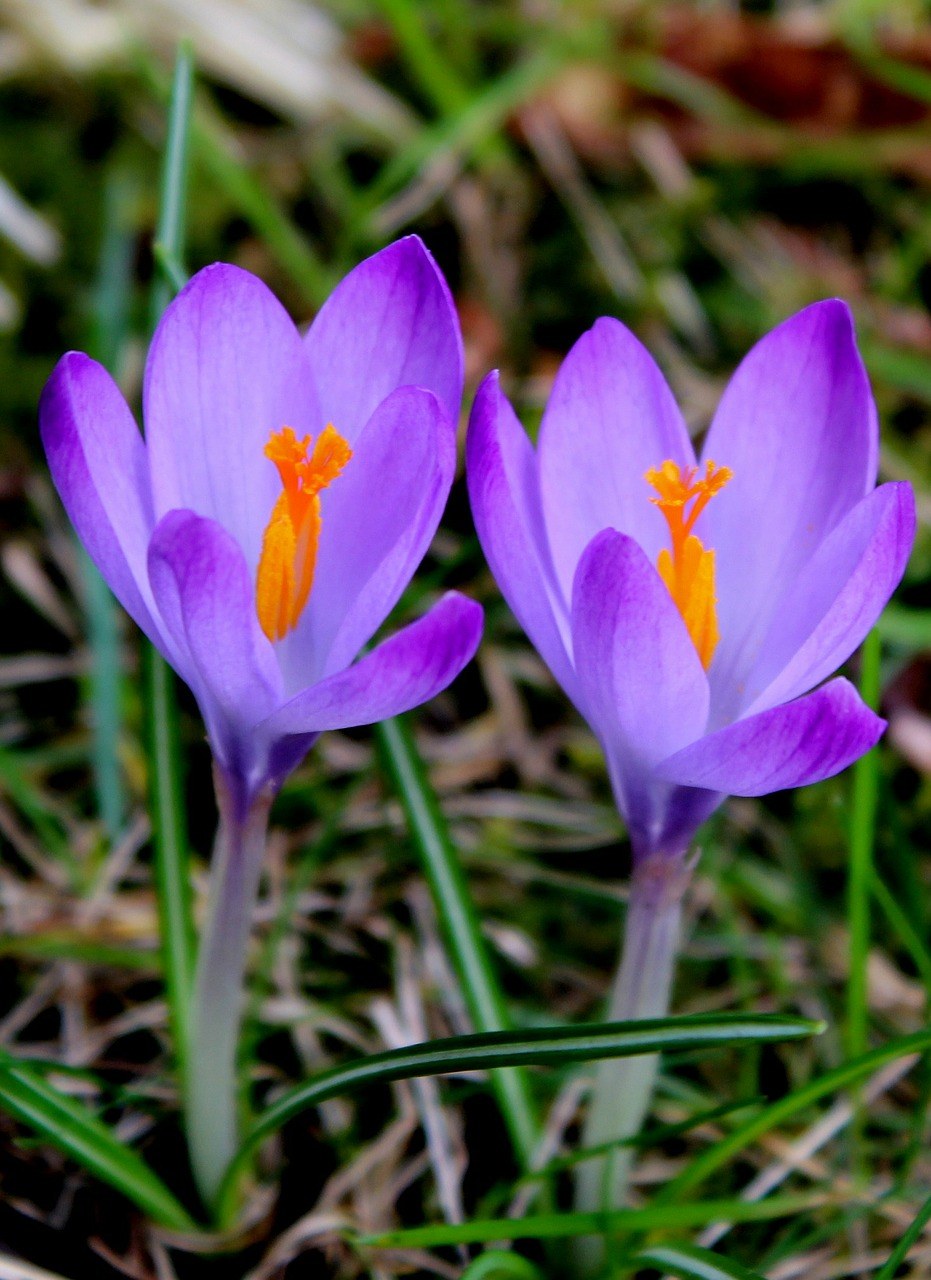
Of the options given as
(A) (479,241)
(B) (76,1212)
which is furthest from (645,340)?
(B) (76,1212)

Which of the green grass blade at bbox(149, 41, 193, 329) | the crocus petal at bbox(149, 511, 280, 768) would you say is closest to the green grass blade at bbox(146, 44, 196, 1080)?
the green grass blade at bbox(149, 41, 193, 329)

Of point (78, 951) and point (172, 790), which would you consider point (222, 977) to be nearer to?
point (172, 790)

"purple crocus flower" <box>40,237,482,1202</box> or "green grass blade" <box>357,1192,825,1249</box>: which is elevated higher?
"purple crocus flower" <box>40,237,482,1202</box>

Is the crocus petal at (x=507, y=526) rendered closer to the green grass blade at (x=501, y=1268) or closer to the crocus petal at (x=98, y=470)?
the crocus petal at (x=98, y=470)

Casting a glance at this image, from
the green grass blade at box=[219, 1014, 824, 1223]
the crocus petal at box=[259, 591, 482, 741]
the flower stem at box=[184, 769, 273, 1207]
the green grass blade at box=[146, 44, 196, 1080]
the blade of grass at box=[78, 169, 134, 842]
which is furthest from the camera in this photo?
the blade of grass at box=[78, 169, 134, 842]

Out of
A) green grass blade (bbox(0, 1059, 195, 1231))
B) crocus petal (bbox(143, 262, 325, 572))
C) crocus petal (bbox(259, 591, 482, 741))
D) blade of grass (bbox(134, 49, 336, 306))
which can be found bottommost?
green grass blade (bbox(0, 1059, 195, 1231))

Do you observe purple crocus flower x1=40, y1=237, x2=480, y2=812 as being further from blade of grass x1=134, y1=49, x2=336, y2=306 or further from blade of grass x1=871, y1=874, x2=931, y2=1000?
blade of grass x1=134, y1=49, x2=336, y2=306
